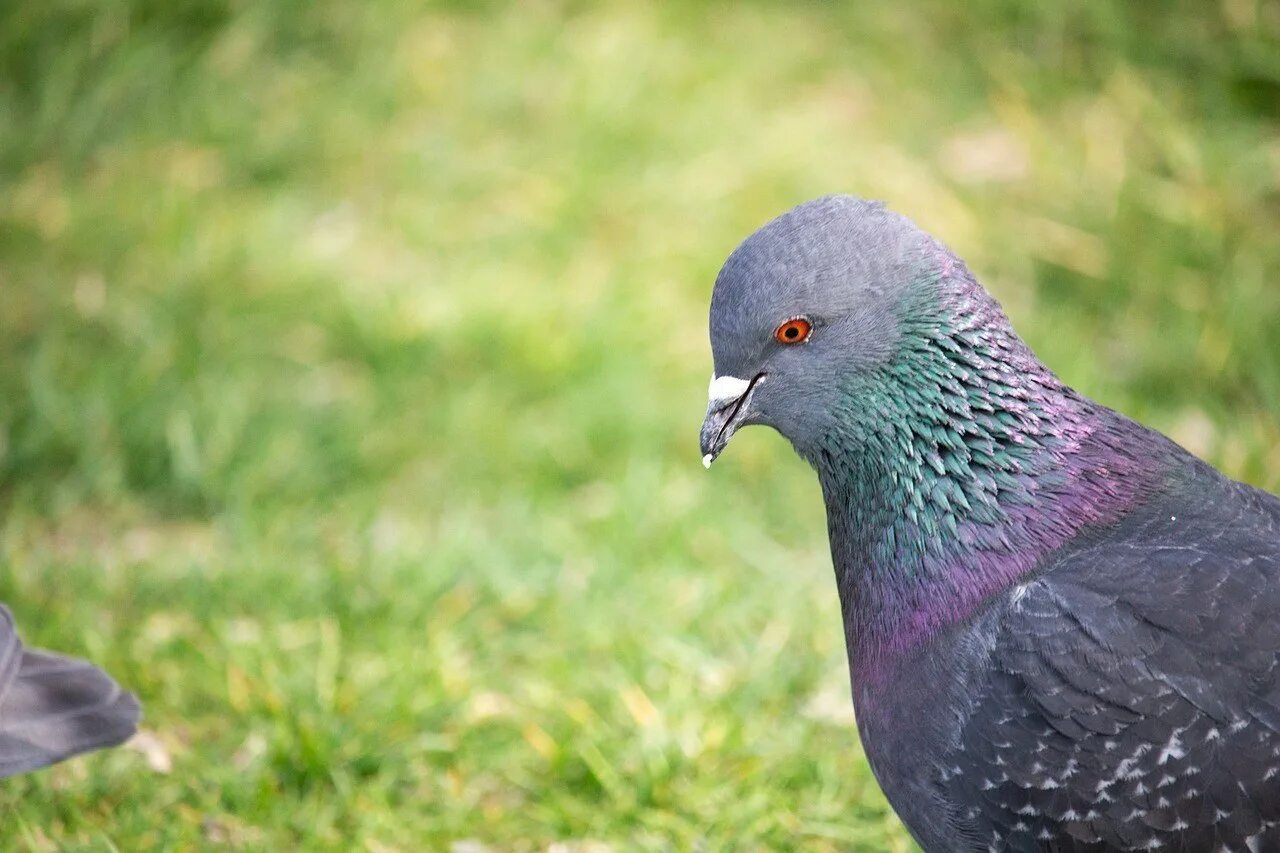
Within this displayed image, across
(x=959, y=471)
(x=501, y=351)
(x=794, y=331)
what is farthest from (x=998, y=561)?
(x=501, y=351)

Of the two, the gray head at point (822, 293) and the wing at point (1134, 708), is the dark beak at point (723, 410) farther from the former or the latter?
the wing at point (1134, 708)

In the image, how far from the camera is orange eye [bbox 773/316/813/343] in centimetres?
289

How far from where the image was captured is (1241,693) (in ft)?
8.04

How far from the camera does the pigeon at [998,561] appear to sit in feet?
8.10

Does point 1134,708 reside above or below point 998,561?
below

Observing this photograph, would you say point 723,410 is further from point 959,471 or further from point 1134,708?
point 1134,708

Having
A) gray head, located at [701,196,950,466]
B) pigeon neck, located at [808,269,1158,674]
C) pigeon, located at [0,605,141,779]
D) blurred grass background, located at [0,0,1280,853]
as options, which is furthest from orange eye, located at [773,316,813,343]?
pigeon, located at [0,605,141,779]

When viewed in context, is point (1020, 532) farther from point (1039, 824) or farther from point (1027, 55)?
point (1027, 55)

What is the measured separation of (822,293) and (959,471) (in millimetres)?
433

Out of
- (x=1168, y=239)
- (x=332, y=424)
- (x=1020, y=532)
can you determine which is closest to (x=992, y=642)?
(x=1020, y=532)

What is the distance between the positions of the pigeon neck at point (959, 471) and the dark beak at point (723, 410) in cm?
22

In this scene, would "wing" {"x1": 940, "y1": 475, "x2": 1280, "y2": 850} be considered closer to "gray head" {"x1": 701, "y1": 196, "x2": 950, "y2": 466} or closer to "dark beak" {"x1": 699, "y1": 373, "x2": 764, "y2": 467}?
"gray head" {"x1": 701, "y1": 196, "x2": 950, "y2": 466}

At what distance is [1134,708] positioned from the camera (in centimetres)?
248

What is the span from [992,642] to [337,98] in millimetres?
4512
